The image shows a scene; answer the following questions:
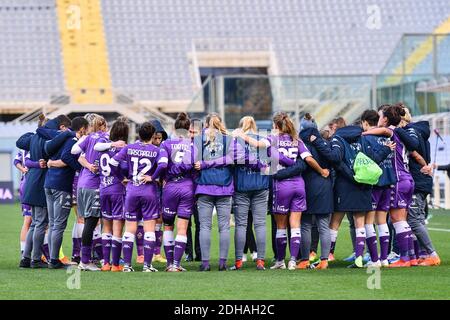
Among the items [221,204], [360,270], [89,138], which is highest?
[89,138]

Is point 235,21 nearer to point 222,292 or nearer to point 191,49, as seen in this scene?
point 191,49

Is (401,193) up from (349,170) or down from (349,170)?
down

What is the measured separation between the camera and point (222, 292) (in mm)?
10008

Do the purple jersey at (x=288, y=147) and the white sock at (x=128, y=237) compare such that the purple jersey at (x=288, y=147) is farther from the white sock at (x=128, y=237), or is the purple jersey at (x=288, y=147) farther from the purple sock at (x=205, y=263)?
the white sock at (x=128, y=237)

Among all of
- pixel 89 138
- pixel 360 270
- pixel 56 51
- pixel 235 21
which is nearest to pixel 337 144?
pixel 360 270

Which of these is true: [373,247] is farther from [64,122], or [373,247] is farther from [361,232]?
[64,122]

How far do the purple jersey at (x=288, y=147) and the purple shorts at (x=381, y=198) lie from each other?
3.08ft

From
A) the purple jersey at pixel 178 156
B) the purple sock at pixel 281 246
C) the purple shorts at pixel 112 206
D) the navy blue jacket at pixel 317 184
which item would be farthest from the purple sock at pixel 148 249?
the navy blue jacket at pixel 317 184

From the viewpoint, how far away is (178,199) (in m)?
12.5

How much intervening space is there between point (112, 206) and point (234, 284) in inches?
96.0

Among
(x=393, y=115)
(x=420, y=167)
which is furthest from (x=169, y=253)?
(x=420, y=167)

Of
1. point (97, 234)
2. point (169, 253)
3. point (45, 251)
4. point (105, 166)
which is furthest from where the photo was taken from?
point (45, 251)

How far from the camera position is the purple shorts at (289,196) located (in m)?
12.7

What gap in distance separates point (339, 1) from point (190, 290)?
135ft
